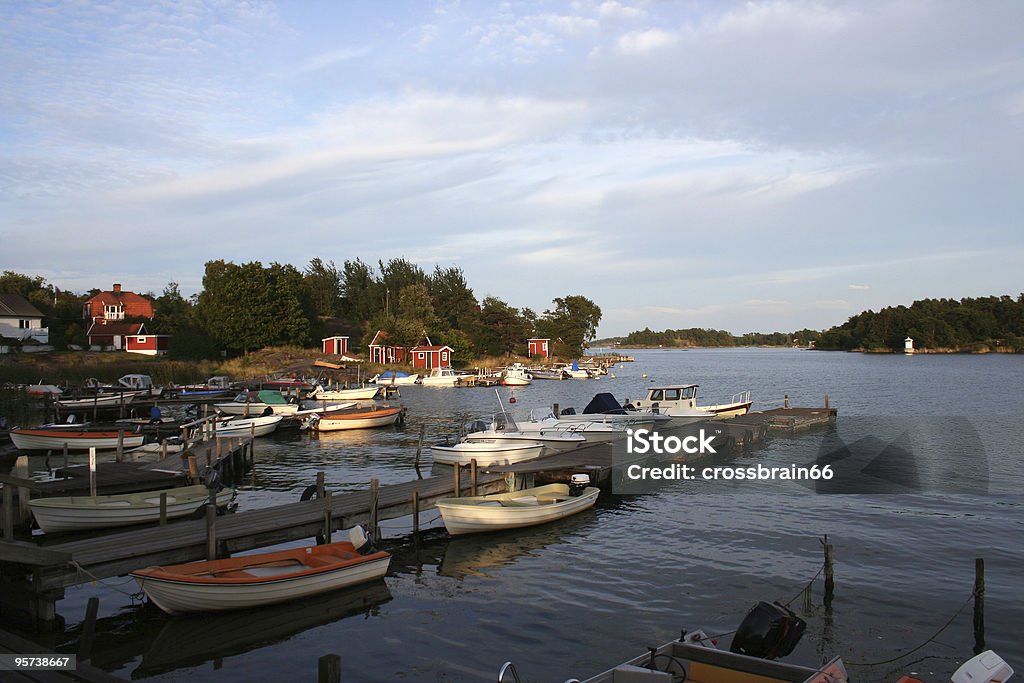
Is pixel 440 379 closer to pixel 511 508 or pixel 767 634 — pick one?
pixel 511 508

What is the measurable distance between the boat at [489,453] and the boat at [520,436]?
0.36 metres

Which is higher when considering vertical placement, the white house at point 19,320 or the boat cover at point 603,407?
the white house at point 19,320

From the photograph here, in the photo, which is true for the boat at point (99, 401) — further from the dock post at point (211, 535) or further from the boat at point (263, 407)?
the dock post at point (211, 535)

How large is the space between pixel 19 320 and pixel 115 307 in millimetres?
18770

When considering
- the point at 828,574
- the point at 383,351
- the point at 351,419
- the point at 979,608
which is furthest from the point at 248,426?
the point at 383,351

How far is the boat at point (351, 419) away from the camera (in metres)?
43.9

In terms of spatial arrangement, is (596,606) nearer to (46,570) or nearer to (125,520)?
(46,570)

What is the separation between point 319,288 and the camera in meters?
142

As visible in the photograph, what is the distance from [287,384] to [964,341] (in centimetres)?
19582

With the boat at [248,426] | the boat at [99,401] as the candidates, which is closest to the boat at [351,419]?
the boat at [248,426]

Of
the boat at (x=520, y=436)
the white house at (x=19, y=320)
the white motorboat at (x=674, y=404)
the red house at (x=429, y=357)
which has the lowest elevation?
the boat at (x=520, y=436)

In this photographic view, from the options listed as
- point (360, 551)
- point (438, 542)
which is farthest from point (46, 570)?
point (438, 542)

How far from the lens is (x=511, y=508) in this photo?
20266 mm

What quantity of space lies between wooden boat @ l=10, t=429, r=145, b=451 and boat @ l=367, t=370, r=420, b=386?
4770 cm
